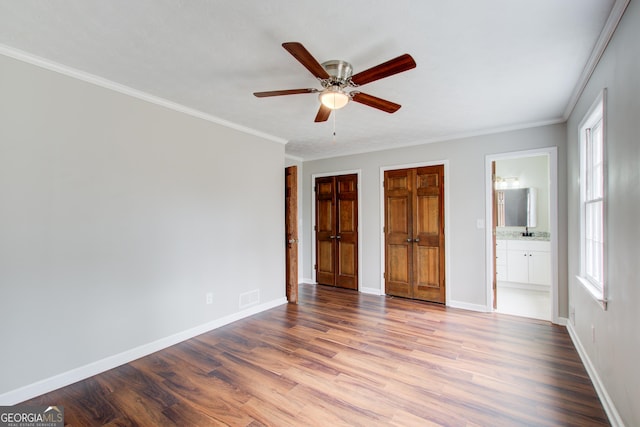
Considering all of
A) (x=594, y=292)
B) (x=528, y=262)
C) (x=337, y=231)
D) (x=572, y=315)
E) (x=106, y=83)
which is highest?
(x=106, y=83)

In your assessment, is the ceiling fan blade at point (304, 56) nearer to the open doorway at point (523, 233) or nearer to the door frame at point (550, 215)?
the door frame at point (550, 215)

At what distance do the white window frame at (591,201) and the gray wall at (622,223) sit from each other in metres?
0.22

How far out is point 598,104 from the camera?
2.12 metres

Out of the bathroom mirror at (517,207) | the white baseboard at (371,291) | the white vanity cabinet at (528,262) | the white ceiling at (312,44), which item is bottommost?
the white baseboard at (371,291)

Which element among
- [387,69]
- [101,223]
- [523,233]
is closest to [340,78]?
[387,69]

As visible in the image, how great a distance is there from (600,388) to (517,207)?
13.3 ft

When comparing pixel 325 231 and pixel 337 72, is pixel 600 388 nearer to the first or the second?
pixel 337 72

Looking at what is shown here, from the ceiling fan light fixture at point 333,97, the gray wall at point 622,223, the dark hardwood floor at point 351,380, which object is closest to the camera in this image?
the gray wall at point 622,223

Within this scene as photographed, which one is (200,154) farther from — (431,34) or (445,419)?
(445,419)

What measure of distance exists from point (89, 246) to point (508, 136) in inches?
186

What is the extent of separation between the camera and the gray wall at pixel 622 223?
59.2 inches

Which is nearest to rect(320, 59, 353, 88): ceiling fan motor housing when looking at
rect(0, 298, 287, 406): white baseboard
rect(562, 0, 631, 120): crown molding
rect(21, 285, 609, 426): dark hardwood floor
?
rect(562, 0, 631, 120): crown molding

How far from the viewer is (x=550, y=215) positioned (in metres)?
3.58

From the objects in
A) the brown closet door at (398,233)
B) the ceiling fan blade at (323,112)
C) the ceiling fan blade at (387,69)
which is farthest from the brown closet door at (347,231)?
the ceiling fan blade at (387,69)
